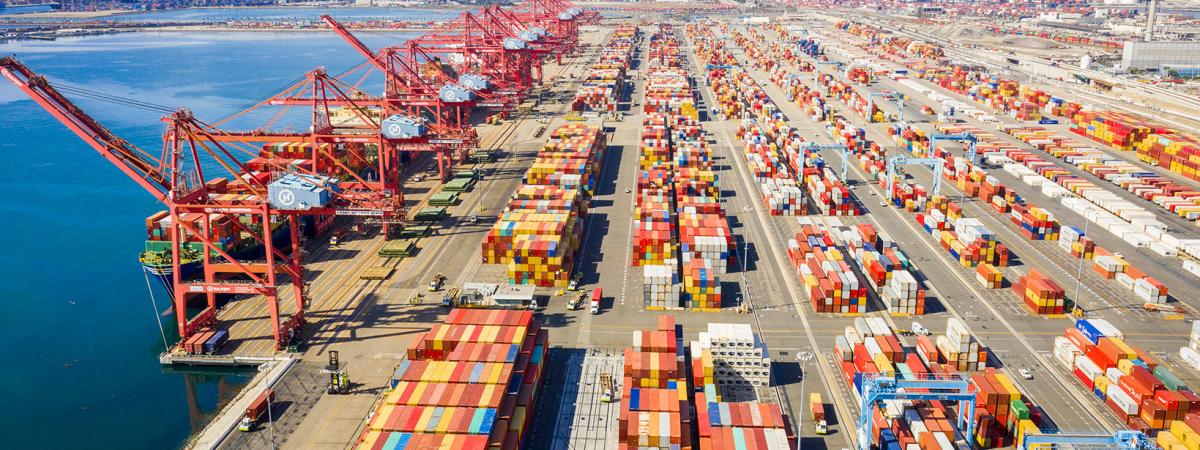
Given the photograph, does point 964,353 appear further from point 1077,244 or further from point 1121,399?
point 1077,244

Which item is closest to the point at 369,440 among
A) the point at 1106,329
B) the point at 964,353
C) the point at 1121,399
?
the point at 964,353

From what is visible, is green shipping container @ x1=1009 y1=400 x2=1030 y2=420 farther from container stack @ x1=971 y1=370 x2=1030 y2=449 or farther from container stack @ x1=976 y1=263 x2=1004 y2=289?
container stack @ x1=976 y1=263 x2=1004 y2=289

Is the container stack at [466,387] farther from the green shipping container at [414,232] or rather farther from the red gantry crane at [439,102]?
the red gantry crane at [439,102]

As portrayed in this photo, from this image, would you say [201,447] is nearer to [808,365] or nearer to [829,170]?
[808,365]

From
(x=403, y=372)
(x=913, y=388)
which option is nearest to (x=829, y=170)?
(x=913, y=388)

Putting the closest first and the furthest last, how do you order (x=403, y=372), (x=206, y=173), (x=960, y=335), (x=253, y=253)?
(x=403, y=372)
(x=960, y=335)
(x=253, y=253)
(x=206, y=173)

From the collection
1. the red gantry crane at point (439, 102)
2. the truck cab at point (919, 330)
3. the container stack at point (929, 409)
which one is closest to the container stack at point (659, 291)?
the container stack at point (929, 409)
